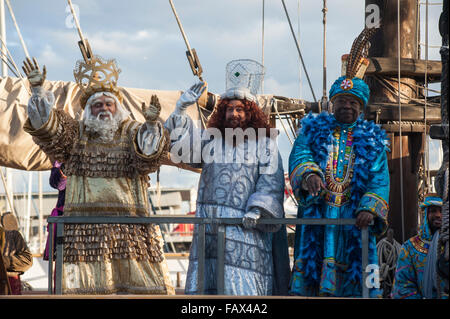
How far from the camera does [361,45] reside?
19.4ft

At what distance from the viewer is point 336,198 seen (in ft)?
17.2

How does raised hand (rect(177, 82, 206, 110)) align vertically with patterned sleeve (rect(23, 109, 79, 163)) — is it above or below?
above

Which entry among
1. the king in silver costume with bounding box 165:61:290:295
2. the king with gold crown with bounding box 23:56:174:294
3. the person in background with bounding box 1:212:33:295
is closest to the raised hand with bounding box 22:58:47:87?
the king with gold crown with bounding box 23:56:174:294

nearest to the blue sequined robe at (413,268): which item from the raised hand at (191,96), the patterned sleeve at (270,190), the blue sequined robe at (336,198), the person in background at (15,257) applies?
the blue sequined robe at (336,198)

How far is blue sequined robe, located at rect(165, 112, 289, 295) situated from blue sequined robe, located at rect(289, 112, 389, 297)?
0.19 metres

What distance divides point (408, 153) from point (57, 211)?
11.1ft

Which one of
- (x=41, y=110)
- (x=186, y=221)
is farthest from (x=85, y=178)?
(x=186, y=221)

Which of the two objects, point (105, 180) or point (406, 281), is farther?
point (105, 180)

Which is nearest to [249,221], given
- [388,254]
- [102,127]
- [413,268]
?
[413,268]

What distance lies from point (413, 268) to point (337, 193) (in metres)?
0.67

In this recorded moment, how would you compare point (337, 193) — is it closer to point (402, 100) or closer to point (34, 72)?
point (34, 72)

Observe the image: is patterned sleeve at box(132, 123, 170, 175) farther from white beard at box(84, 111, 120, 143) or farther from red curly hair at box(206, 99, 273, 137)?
red curly hair at box(206, 99, 273, 137)

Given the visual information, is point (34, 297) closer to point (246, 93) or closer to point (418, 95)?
point (246, 93)

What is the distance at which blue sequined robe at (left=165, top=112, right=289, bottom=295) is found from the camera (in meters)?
5.26
